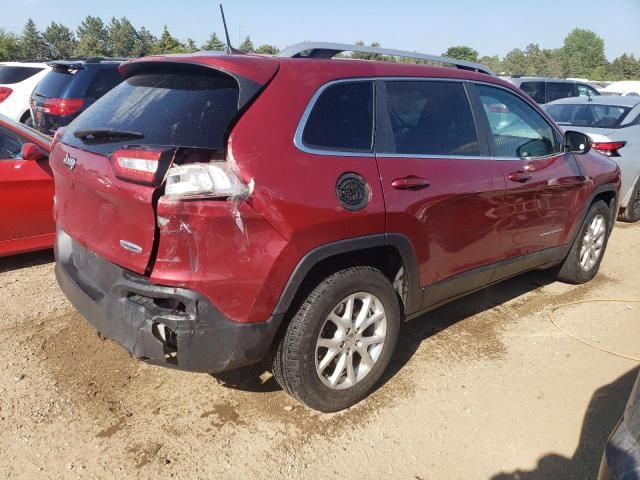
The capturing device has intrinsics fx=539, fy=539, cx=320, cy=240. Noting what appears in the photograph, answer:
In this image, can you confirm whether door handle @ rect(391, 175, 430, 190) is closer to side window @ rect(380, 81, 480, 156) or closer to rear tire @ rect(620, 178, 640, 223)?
side window @ rect(380, 81, 480, 156)

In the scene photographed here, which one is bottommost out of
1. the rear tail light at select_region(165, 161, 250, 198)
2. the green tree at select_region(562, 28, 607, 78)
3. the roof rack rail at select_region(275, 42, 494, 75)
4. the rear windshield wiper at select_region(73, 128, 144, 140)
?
the rear tail light at select_region(165, 161, 250, 198)

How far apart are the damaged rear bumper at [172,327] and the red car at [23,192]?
7.99 ft

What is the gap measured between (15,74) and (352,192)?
10.3 meters

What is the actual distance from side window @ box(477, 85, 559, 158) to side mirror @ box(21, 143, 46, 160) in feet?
11.9

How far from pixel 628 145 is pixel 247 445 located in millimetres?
6509

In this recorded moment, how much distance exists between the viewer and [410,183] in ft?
9.31

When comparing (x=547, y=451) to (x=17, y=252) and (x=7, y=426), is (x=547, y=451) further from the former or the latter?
(x=17, y=252)

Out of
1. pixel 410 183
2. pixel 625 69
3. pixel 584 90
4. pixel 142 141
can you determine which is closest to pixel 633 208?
pixel 410 183

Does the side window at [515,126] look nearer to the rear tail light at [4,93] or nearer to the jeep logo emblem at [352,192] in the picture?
the jeep logo emblem at [352,192]

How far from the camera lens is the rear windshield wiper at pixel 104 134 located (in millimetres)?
2495

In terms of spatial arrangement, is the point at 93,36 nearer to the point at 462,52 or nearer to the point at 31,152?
the point at 462,52

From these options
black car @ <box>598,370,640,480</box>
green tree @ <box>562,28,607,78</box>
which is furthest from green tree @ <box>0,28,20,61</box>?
green tree @ <box>562,28,607,78</box>

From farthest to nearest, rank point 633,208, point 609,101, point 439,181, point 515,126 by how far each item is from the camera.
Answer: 1. point 609,101
2. point 633,208
3. point 515,126
4. point 439,181

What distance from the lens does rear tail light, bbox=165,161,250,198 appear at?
7.20ft
